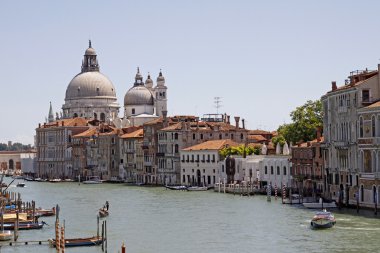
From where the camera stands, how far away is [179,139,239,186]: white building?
61.8 m

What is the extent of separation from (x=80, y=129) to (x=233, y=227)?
6308 centimetres

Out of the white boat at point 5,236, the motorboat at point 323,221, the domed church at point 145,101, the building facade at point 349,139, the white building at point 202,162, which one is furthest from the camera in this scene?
the domed church at point 145,101

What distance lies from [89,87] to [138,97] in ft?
27.2

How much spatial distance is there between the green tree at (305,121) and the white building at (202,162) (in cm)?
647

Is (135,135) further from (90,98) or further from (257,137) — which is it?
(90,98)

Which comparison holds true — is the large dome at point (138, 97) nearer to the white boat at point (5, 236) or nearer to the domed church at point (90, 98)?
the domed church at point (90, 98)

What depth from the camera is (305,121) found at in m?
56.4

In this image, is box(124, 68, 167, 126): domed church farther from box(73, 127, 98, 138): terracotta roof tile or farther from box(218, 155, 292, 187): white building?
box(218, 155, 292, 187): white building

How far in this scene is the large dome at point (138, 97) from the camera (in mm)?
98688

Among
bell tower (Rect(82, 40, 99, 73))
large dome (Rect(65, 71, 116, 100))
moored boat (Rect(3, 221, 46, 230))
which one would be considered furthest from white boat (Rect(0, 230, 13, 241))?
bell tower (Rect(82, 40, 99, 73))

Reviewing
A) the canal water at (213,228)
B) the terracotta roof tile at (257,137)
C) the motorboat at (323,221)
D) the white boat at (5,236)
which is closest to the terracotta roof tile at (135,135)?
the terracotta roof tile at (257,137)

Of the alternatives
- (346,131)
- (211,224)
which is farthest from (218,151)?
(211,224)

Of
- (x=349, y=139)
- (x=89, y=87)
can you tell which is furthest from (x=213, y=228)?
(x=89, y=87)

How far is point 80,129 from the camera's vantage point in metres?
94.4
